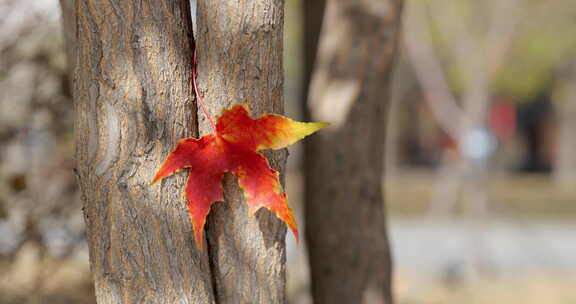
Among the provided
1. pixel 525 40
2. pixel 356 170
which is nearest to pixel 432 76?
pixel 356 170

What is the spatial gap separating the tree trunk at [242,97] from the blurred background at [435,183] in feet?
5.22

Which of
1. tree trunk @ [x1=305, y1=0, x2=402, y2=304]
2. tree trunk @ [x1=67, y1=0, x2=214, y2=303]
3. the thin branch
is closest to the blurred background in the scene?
the thin branch

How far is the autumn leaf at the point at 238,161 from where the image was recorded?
5.31 ft

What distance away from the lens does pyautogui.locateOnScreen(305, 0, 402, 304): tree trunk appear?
124 inches

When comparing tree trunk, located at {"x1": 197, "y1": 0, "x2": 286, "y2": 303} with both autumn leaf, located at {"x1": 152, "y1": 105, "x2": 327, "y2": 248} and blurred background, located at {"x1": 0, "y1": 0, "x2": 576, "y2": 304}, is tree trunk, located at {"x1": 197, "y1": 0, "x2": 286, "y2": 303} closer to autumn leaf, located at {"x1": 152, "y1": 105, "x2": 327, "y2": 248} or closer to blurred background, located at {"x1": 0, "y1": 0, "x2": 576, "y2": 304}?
autumn leaf, located at {"x1": 152, "y1": 105, "x2": 327, "y2": 248}

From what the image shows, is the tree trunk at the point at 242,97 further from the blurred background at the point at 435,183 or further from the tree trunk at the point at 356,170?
the blurred background at the point at 435,183

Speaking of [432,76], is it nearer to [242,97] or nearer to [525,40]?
[525,40]

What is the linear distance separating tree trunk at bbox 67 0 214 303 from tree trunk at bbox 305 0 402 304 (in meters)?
1.55

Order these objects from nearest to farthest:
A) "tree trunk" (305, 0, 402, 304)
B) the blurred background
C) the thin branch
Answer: "tree trunk" (305, 0, 402, 304) → the blurred background → the thin branch

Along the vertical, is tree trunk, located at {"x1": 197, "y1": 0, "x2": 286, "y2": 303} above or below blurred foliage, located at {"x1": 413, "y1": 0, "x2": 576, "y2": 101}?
below

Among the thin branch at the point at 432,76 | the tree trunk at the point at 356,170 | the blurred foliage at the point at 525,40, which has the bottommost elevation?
the tree trunk at the point at 356,170

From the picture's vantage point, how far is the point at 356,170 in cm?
315

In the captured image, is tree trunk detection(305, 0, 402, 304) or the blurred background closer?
tree trunk detection(305, 0, 402, 304)

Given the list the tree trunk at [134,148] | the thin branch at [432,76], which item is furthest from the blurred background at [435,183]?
the tree trunk at [134,148]
